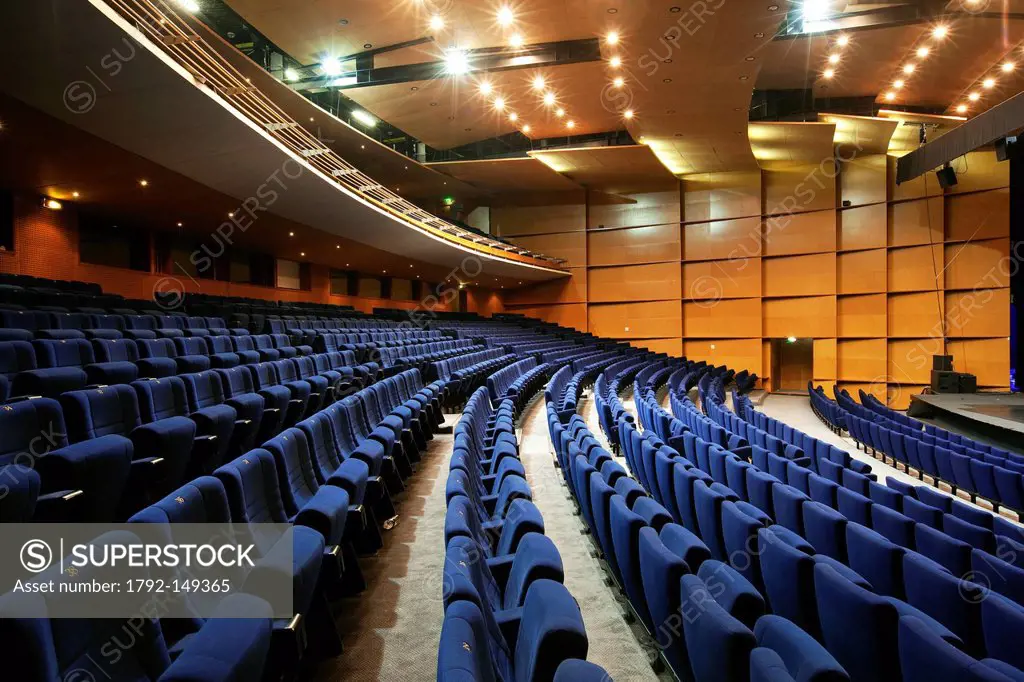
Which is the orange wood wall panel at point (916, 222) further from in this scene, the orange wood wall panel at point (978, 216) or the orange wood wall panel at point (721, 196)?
the orange wood wall panel at point (721, 196)

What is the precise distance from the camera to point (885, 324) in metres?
5.84

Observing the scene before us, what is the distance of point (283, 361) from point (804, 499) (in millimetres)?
1747

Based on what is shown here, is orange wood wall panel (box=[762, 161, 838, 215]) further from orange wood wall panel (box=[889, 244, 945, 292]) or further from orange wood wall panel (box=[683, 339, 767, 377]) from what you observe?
orange wood wall panel (box=[683, 339, 767, 377])

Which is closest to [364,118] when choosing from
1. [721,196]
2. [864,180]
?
[721,196]

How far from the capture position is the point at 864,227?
5.96 m

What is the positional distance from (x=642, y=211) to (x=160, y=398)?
253 inches

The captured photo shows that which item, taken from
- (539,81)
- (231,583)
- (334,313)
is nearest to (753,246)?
(539,81)

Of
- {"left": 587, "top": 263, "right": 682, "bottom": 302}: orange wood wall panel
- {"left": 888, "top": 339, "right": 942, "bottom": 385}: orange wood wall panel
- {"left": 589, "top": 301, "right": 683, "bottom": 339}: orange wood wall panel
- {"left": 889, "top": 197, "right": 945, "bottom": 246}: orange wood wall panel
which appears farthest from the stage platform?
{"left": 587, "top": 263, "right": 682, "bottom": 302}: orange wood wall panel

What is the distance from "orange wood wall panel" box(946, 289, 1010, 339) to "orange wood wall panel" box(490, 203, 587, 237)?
13.1 feet

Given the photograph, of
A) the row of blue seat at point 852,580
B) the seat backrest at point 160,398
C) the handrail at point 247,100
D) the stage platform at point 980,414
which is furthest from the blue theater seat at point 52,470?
the stage platform at point 980,414

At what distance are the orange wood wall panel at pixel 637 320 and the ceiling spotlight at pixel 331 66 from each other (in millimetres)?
4122

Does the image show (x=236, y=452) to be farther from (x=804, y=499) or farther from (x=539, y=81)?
(x=539, y=81)

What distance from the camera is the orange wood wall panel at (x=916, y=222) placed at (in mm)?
5602

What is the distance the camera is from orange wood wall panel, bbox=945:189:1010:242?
17.5 ft
